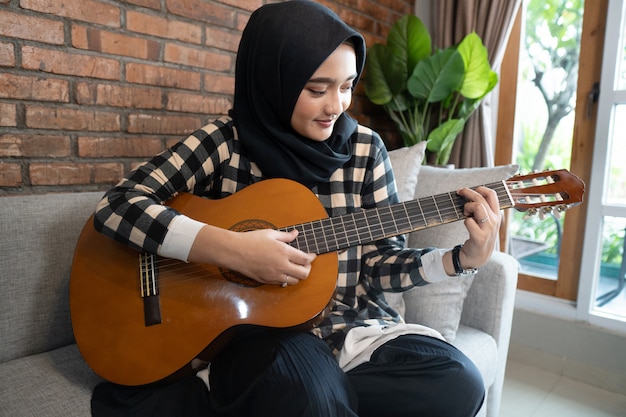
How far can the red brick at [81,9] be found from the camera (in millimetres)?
1347

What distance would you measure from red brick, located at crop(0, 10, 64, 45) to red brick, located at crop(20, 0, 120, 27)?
30 mm

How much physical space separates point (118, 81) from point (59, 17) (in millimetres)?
241

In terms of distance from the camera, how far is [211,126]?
1232 mm

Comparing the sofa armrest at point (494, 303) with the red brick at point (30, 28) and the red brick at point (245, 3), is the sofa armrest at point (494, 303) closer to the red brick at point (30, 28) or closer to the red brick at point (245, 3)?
the red brick at point (245, 3)

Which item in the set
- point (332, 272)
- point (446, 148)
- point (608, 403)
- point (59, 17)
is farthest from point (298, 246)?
point (608, 403)

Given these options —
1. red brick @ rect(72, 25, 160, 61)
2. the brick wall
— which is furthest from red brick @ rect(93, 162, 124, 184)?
red brick @ rect(72, 25, 160, 61)

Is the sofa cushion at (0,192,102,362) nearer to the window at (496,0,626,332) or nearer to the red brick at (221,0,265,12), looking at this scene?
the red brick at (221,0,265,12)

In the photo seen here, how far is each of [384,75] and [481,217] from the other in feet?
4.62

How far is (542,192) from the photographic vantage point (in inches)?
42.7

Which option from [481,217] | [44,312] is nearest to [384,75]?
[481,217]

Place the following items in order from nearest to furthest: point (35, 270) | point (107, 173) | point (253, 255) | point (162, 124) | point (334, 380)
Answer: point (334, 380)
point (253, 255)
point (35, 270)
point (107, 173)
point (162, 124)

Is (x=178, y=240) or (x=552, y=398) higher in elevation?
(x=178, y=240)

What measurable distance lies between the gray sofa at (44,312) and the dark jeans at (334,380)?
1.18ft

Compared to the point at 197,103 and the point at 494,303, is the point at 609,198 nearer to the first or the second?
the point at 494,303
